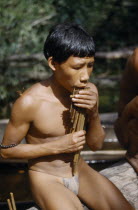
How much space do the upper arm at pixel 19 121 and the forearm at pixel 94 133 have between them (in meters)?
0.46

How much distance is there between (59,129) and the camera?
10.1ft

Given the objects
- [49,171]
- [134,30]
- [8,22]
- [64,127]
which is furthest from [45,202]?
[134,30]

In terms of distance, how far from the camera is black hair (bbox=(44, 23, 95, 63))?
2.84 metres

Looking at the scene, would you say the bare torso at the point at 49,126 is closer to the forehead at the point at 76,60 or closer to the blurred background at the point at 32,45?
the forehead at the point at 76,60

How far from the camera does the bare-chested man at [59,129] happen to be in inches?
113

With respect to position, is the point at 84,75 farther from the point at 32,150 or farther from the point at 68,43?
the point at 32,150

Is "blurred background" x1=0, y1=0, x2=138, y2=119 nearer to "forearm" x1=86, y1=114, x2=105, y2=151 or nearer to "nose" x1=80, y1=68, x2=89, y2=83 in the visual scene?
"forearm" x1=86, y1=114, x2=105, y2=151

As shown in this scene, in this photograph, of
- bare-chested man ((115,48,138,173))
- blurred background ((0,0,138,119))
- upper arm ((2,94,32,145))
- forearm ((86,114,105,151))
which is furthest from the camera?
blurred background ((0,0,138,119))

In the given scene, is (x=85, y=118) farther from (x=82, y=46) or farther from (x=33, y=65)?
(x=33, y=65)

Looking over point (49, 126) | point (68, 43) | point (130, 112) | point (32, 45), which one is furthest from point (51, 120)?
point (32, 45)

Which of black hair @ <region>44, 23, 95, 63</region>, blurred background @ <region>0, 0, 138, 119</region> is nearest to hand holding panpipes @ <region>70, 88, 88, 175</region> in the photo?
black hair @ <region>44, 23, 95, 63</region>

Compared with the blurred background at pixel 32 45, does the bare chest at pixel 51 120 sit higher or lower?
higher

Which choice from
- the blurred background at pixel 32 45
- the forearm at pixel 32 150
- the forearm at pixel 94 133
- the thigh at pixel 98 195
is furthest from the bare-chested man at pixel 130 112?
A: the blurred background at pixel 32 45

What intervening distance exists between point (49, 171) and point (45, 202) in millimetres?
229
